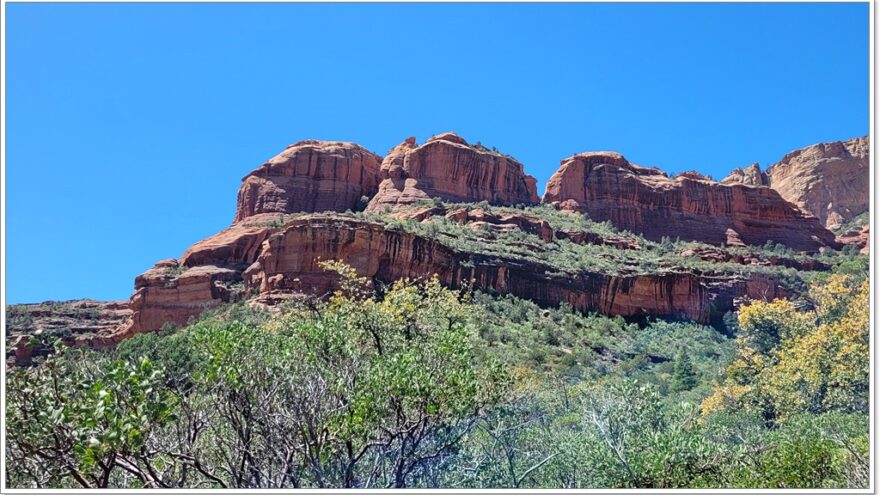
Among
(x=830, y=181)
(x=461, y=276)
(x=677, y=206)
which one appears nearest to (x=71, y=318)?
(x=461, y=276)

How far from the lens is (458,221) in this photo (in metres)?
62.1

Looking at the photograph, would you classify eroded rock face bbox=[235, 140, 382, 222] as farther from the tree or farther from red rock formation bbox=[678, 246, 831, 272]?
the tree

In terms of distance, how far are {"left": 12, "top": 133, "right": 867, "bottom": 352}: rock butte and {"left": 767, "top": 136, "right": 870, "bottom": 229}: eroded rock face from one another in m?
29.9

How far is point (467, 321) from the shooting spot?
1622 centimetres

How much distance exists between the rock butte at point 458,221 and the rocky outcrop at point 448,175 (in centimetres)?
16

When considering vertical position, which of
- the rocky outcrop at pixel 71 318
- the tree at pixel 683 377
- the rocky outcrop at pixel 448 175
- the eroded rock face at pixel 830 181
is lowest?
the tree at pixel 683 377

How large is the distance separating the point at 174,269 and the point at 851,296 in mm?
46618

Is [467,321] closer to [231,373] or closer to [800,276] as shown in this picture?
[231,373]

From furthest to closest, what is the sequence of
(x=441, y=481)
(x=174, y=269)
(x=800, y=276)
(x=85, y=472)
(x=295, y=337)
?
(x=800, y=276), (x=174, y=269), (x=441, y=481), (x=295, y=337), (x=85, y=472)

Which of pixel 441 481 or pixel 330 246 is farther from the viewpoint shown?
pixel 330 246

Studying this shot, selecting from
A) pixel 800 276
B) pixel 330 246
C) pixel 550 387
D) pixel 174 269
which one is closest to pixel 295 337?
pixel 550 387

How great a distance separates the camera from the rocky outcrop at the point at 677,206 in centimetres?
7938

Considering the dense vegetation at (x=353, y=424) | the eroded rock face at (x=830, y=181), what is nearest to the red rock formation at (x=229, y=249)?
the dense vegetation at (x=353, y=424)

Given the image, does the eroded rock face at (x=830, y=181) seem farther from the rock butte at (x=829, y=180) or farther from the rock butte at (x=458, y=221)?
the rock butte at (x=458, y=221)
